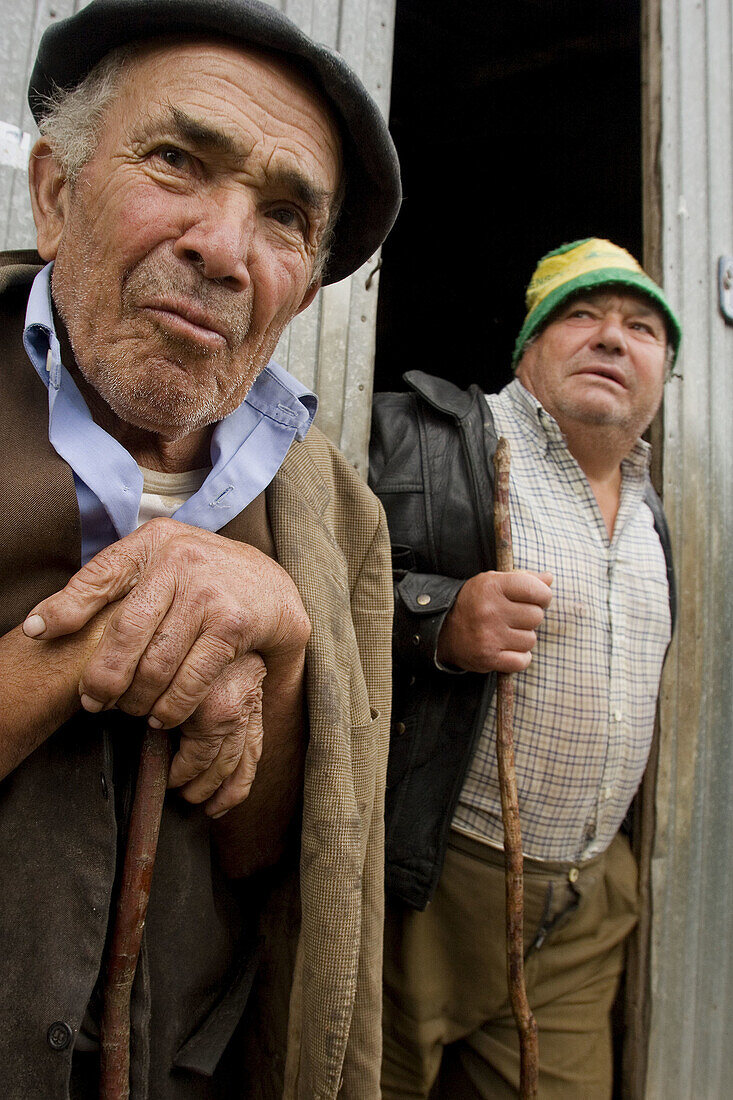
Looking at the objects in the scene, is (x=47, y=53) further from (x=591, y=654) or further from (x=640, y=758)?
(x=640, y=758)

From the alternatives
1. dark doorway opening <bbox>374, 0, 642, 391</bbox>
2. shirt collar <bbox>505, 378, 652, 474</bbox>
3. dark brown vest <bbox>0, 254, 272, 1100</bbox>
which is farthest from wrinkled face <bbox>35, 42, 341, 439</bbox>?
dark doorway opening <bbox>374, 0, 642, 391</bbox>

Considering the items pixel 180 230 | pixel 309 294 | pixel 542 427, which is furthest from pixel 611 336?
pixel 180 230

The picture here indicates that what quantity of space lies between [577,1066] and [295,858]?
1431 mm

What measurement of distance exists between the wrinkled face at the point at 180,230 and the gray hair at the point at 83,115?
0.02 metres

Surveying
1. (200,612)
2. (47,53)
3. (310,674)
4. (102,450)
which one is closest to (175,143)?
(47,53)

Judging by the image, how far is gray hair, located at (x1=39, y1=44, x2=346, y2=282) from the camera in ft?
3.58

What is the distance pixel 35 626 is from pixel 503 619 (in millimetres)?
1142

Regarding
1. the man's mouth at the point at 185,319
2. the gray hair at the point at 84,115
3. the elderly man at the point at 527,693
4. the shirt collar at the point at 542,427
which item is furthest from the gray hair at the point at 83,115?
the shirt collar at the point at 542,427

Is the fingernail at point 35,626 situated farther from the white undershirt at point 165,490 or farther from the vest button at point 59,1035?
the vest button at point 59,1035

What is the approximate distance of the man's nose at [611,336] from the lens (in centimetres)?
221

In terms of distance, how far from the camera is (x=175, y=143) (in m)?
1.04

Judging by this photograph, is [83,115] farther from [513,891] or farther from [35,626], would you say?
[513,891]

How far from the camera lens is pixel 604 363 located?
221cm

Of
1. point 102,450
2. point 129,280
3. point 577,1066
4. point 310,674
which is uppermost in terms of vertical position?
point 129,280
